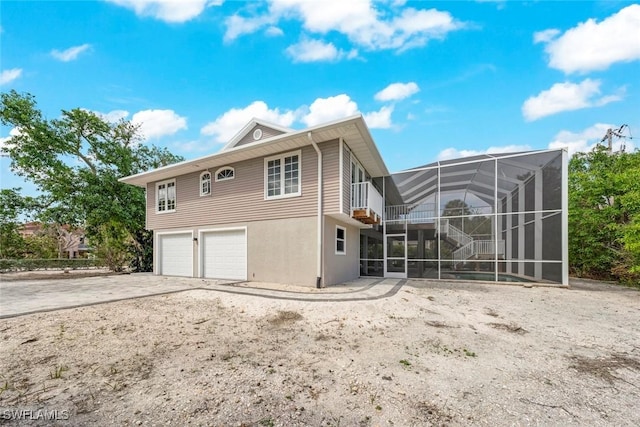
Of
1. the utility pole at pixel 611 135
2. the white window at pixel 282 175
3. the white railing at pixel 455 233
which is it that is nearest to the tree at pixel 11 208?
the white window at pixel 282 175

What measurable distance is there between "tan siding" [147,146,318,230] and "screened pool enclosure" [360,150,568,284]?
16.5ft

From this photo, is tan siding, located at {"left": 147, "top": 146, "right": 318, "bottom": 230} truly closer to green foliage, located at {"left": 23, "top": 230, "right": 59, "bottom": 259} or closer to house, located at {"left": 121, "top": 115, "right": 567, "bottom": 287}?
house, located at {"left": 121, "top": 115, "right": 567, "bottom": 287}

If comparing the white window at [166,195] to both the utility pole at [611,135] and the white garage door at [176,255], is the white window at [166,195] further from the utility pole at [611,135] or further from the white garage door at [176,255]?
the utility pole at [611,135]

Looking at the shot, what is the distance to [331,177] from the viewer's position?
828cm

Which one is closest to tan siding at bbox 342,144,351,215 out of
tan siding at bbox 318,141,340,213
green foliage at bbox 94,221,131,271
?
tan siding at bbox 318,141,340,213

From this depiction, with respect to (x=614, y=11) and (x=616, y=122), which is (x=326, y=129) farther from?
(x=616, y=122)

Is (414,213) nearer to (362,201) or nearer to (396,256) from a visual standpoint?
(396,256)

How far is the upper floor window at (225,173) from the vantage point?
33.8 ft

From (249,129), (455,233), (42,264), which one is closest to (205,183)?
(249,129)

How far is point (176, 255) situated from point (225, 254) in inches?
123

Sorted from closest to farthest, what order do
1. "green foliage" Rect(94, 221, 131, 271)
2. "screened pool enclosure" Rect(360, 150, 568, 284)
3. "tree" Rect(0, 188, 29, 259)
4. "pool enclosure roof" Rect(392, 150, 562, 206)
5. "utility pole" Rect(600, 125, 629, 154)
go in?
"screened pool enclosure" Rect(360, 150, 568, 284) → "pool enclosure roof" Rect(392, 150, 562, 206) → "tree" Rect(0, 188, 29, 259) → "utility pole" Rect(600, 125, 629, 154) → "green foliage" Rect(94, 221, 131, 271)

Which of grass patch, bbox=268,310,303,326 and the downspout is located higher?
the downspout

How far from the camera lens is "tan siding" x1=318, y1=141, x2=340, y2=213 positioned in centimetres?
820

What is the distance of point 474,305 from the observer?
22.0ft
